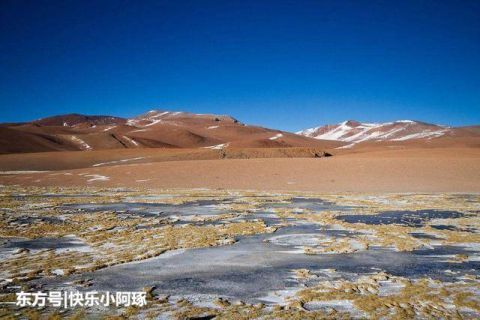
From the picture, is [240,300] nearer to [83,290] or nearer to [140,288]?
[140,288]

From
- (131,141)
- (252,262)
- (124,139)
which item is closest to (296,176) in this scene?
(252,262)

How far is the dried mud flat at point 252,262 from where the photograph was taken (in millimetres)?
5500

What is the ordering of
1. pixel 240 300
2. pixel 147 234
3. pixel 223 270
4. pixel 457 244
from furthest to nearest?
pixel 147 234 → pixel 457 244 → pixel 223 270 → pixel 240 300

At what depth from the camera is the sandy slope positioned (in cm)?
2828

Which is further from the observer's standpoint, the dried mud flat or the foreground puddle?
the foreground puddle

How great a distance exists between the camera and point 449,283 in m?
6.54

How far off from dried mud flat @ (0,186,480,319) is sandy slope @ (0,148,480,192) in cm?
1348

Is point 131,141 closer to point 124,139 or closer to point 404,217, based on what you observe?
point 124,139

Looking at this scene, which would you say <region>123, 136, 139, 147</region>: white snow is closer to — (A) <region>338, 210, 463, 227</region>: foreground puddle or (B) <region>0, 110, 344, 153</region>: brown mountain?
(B) <region>0, 110, 344, 153</region>: brown mountain

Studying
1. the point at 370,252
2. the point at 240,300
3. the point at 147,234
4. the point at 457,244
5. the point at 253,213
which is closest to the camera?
the point at 240,300

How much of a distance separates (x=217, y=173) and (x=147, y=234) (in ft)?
80.1

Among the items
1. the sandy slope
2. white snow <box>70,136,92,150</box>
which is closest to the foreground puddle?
the sandy slope

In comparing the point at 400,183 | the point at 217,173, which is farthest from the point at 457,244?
the point at 217,173

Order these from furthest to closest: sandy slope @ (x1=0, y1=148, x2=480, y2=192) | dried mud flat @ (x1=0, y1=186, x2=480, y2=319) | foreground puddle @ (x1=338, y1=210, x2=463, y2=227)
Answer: sandy slope @ (x1=0, y1=148, x2=480, y2=192)
foreground puddle @ (x1=338, y1=210, x2=463, y2=227)
dried mud flat @ (x1=0, y1=186, x2=480, y2=319)
